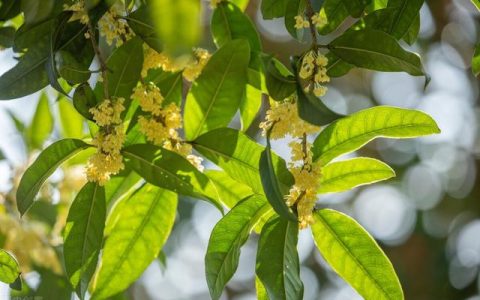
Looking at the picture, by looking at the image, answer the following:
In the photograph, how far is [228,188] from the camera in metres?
1.19

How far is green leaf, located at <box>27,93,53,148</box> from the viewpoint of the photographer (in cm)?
190

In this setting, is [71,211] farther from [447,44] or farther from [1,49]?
[447,44]

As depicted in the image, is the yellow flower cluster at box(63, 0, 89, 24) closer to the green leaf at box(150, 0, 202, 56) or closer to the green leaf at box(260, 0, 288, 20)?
the green leaf at box(260, 0, 288, 20)

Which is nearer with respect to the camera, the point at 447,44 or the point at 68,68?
the point at 68,68

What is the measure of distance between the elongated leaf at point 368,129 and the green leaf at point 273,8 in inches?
8.1

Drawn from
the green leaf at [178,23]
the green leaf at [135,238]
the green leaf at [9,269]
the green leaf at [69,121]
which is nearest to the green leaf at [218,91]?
the green leaf at [135,238]

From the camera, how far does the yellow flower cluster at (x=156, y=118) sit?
1.08 metres

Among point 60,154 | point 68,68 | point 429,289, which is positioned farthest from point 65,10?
point 429,289

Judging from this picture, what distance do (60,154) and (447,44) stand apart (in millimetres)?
3742

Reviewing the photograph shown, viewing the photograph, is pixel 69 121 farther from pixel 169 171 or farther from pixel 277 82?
pixel 277 82

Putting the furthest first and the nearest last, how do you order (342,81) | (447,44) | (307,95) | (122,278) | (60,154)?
(342,81) < (447,44) < (122,278) < (60,154) < (307,95)

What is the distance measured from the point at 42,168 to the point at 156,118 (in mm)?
174

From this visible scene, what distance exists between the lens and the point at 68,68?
1.01 m

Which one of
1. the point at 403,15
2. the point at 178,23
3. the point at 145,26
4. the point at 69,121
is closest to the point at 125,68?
the point at 145,26
